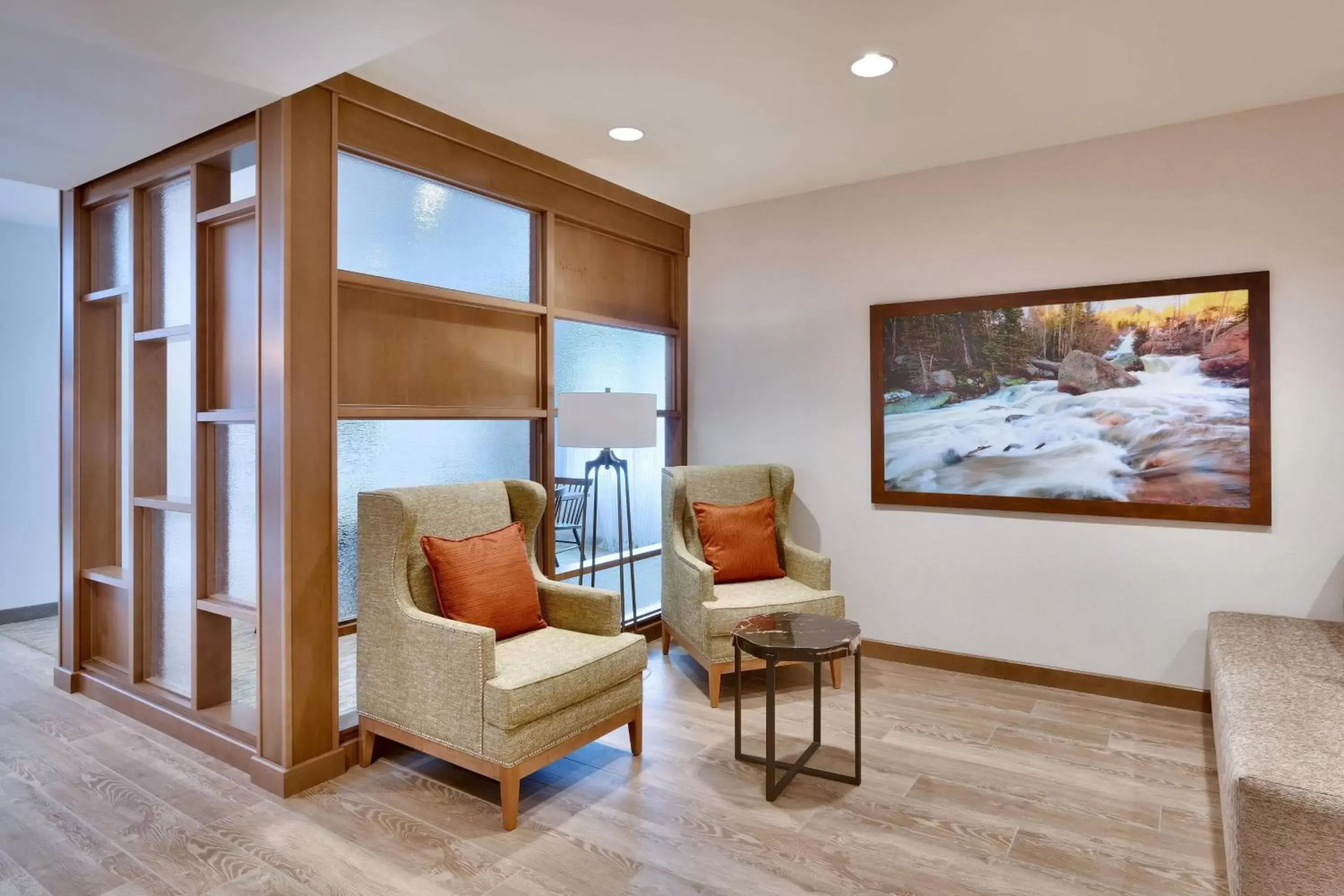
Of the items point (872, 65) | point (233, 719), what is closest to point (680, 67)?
point (872, 65)

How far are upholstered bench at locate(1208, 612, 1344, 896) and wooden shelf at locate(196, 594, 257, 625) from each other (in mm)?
3006

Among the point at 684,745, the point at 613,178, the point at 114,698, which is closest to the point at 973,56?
the point at 613,178

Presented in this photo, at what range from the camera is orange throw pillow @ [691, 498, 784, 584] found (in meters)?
3.94

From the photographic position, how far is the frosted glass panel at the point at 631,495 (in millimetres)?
4062

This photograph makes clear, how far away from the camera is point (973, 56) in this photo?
2758 mm

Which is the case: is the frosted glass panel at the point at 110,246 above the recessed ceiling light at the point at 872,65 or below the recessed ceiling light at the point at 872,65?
below

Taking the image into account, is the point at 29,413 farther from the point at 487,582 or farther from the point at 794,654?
the point at 794,654

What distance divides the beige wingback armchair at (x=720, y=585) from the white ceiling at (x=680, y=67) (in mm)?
1669

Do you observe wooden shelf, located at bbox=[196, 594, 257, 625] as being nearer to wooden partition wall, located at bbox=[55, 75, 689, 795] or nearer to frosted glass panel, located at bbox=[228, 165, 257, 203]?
wooden partition wall, located at bbox=[55, 75, 689, 795]

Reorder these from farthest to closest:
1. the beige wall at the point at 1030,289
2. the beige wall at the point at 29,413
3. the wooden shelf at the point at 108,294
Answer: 1. the beige wall at the point at 29,413
2. the wooden shelf at the point at 108,294
3. the beige wall at the point at 1030,289

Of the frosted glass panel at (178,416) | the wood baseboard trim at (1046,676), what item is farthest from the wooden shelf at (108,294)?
the wood baseboard trim at (1046,676)

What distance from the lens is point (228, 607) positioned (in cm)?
293

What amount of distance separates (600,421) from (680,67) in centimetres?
149

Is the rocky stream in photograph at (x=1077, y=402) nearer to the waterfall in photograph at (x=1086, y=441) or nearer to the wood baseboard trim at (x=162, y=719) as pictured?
the waterfall in photograph at (x=1086, y=441)
